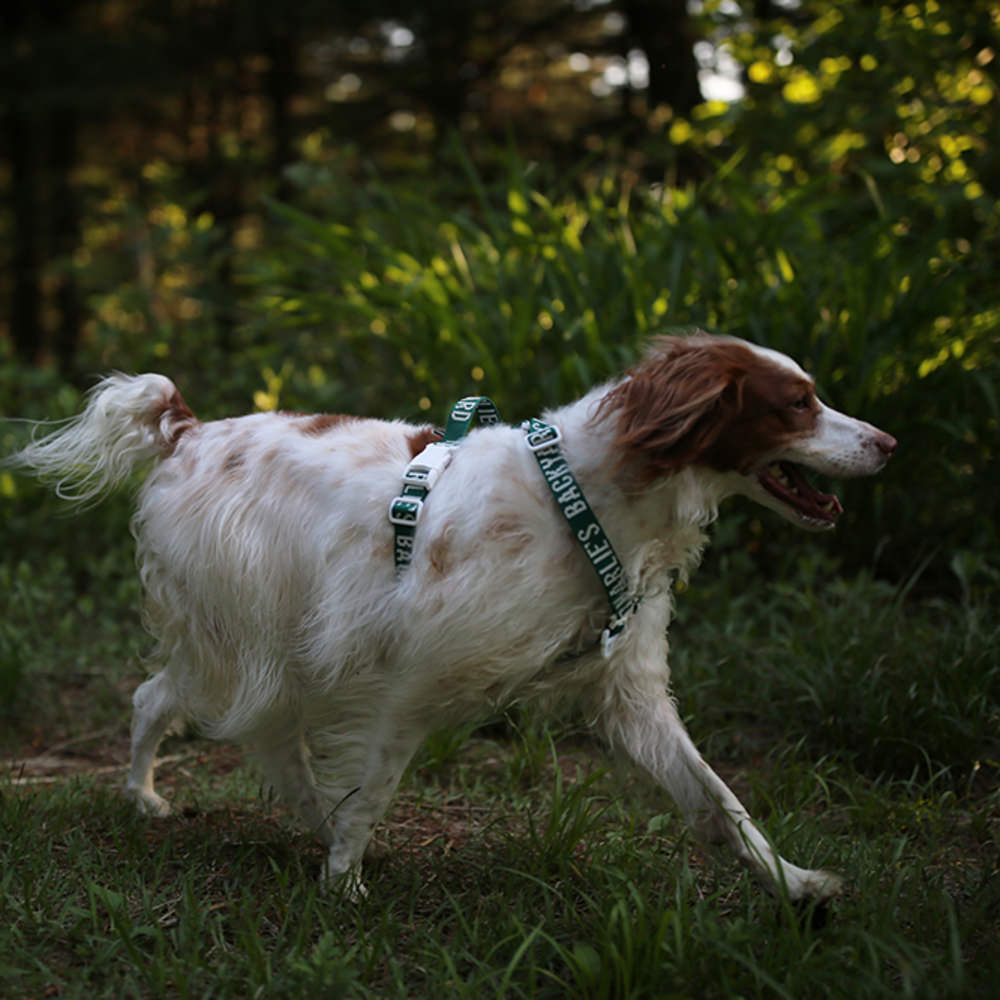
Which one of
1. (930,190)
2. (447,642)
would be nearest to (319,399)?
(930,190)

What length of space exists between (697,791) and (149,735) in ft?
4.68

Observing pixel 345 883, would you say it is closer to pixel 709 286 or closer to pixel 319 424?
pixel 319 424

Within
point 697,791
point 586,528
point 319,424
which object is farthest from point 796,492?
point 319,424

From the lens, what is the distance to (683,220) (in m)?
4.43

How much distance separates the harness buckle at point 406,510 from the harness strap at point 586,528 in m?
0.26

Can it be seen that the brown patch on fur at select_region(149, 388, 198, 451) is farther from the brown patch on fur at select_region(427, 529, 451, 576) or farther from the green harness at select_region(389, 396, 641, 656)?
the brown patch on fur at select_region(427, 529, 451, 576)

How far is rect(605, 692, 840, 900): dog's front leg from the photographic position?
2051 mm

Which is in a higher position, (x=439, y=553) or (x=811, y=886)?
(x=439, y=553)

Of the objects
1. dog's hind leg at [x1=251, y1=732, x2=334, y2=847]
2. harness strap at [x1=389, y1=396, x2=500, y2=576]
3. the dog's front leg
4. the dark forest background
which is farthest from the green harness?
the dark forest background

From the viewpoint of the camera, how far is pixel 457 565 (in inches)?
86.4

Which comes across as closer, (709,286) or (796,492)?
(796,492)

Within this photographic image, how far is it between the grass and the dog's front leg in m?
0.06

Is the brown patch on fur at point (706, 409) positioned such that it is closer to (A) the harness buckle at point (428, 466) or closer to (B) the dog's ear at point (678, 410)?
(B) the dog's ear at point (678, 410)

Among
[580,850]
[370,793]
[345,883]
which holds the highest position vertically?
[370,793]
